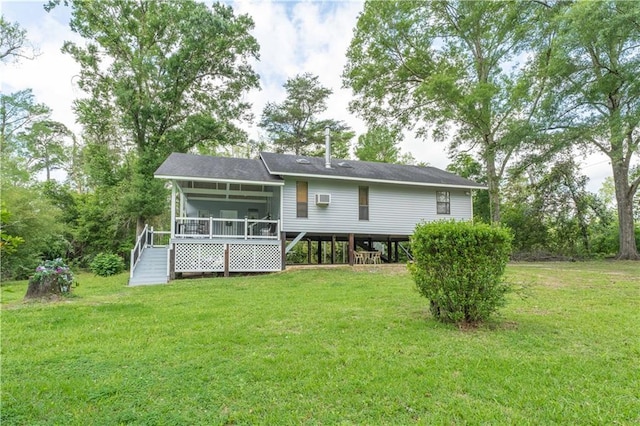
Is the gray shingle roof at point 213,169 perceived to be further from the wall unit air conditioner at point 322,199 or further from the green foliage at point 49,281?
the green foliage at point 49,281

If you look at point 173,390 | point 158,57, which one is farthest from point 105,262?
point 173,390

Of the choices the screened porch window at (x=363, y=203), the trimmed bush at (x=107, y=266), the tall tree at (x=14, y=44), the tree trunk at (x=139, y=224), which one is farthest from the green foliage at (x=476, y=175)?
the tall tree at (x=14, y=44)

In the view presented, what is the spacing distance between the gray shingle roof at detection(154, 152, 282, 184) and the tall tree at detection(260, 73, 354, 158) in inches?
470

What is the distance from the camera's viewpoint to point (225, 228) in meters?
14.2

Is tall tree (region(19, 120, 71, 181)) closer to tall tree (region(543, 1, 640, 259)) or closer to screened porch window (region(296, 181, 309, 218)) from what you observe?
screened porch window (region(296, 181, 309, 218))

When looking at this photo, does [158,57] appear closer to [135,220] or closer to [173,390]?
[135,220]

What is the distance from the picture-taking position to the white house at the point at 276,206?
1249cm

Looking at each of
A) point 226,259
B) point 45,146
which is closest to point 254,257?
point 226,259

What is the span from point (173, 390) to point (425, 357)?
261 cm

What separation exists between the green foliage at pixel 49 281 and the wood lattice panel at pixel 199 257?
4066 mm

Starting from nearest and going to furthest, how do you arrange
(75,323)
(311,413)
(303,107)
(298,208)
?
(311,413) → (75,323) → (298,208) → (303,107)

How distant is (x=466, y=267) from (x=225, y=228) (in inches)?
441

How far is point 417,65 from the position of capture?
22453 millimetres

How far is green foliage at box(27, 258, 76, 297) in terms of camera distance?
25.0 ft
